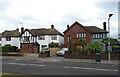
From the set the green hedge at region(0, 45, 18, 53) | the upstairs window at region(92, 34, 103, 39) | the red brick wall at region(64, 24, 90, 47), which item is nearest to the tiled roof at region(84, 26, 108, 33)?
the upstairs window at region(92, 34, 103, 39)

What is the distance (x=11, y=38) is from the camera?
75875 millimetres

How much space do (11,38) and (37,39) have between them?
10.2 m

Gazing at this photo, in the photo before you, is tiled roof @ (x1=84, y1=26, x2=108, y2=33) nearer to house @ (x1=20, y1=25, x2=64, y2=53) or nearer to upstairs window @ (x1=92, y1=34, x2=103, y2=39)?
upstairs window @ (x1=92, y1=34, x2=103, y2=39)

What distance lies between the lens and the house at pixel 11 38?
2936 inches

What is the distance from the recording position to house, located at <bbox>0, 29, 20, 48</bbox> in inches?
2936

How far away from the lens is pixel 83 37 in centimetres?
6275

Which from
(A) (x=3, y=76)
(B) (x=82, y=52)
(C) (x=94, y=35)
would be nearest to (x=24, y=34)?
(C) (x=94, y=35)

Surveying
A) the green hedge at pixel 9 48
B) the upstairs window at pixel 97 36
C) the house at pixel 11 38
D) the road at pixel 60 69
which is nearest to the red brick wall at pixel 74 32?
the upstairs window at pixel 97 36

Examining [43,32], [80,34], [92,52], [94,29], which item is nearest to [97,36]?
[94,29]

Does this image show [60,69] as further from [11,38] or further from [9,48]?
[11,38]

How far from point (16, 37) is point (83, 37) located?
2180cm

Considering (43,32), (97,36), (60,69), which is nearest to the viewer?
(60,69)

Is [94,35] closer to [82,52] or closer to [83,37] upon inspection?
[83,37]

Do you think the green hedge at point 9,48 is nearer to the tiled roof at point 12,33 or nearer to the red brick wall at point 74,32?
the tiled roof at point 12,33
